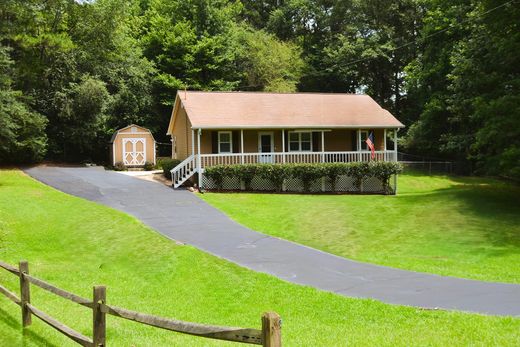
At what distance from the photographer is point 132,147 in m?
38.5

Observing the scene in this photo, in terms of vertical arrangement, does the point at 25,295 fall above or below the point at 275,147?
below

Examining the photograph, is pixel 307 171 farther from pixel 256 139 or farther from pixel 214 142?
pixel 214 142

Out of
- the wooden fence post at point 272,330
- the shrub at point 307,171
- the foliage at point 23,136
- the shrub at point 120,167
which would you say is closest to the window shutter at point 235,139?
the shrub at point 307,171

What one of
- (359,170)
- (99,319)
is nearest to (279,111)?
(359,170)

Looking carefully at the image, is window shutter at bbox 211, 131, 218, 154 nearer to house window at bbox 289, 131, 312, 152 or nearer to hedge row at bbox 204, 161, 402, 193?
hedge row at bbox 204, 161, 402, 193

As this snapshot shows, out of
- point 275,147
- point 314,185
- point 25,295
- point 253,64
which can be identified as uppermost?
point 253,64

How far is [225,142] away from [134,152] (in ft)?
34.5

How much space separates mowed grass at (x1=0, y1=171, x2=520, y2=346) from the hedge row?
880cm

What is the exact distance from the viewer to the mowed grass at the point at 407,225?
14945 mm

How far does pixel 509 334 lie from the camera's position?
7652 mm

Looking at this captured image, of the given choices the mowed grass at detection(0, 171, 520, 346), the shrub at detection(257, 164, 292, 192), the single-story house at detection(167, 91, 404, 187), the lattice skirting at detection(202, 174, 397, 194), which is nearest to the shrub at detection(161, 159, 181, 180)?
the single-story house at detection(167, 91, 404, 187)

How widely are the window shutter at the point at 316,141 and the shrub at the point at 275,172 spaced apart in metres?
4.63

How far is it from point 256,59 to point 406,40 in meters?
16.4

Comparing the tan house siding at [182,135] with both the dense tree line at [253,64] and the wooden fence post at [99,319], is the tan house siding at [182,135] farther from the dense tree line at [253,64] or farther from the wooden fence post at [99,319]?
the wooden fence post at [99,319]
